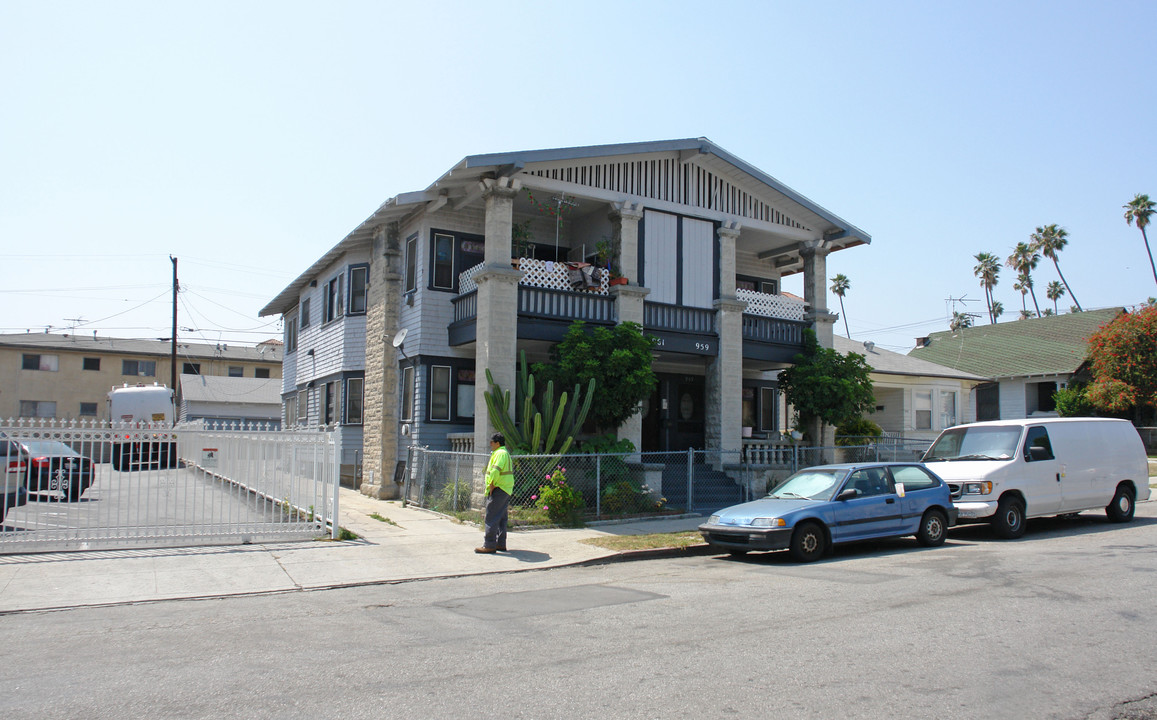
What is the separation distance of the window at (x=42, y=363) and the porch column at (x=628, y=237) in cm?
4241

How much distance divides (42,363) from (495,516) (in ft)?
152

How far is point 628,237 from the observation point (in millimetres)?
19016

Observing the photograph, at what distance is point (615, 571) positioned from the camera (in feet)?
36.1

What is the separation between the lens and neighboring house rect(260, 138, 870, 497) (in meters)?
17.8

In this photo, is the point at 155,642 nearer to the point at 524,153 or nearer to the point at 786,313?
the point at 524,153

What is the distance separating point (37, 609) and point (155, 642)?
2323mm

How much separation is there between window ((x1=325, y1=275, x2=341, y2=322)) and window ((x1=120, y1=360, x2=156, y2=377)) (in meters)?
31.8

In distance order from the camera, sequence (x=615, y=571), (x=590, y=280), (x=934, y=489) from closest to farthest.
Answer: (x=615, y=571) → (x=934, y=489) → (x=590, y=280)

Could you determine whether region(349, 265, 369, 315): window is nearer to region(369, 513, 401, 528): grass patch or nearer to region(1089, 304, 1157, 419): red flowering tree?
region(369, 513, 401, 528): grass patch

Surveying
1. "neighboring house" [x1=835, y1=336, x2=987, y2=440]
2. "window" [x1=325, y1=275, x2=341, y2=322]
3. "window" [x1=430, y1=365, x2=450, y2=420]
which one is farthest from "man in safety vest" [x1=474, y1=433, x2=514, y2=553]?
"neighboring house" [x1=835, y1=336, x2=987, y2=440]

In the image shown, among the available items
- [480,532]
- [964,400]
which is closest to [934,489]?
[480,532]

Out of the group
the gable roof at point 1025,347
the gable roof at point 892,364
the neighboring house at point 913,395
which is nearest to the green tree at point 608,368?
the gable roof at point 892,364

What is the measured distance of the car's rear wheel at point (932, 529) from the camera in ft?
40.4

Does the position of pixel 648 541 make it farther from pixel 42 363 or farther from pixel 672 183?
pixel 42 363
